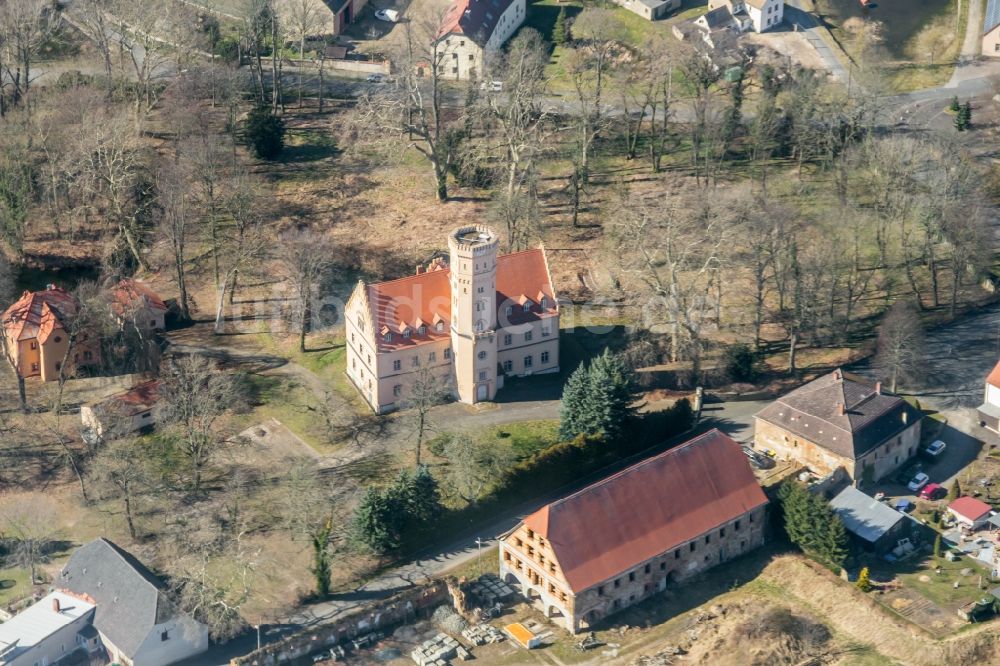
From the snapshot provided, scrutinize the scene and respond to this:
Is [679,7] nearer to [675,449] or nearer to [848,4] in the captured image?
[848,4]

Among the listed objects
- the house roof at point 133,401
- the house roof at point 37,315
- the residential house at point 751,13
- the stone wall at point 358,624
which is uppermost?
the residential house at point 751,13

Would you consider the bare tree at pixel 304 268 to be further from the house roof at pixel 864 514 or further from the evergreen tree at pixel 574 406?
the house roof at pixel 864 514

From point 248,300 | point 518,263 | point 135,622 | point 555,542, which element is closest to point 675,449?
point 555,542

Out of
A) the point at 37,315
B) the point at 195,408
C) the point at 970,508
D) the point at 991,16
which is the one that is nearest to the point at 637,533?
the point at 970,508

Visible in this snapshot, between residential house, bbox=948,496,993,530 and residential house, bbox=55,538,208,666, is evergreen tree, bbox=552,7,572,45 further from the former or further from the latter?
residential house, bbox=55,538,208,666

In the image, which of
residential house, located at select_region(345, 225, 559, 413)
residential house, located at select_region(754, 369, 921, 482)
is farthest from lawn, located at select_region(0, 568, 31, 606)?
residential house, located at select_region(754, 369, 921, 482)

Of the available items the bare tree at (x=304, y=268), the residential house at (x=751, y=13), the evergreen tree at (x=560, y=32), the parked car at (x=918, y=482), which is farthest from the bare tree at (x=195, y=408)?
the residential house at (x=751, y=13)

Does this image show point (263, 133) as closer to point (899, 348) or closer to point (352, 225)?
point (352, 225)
